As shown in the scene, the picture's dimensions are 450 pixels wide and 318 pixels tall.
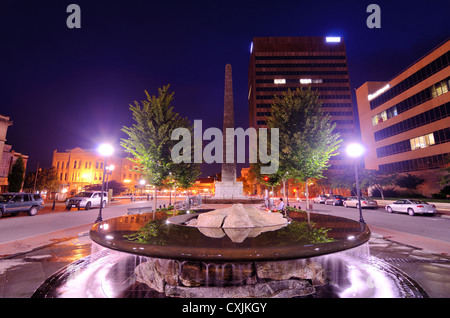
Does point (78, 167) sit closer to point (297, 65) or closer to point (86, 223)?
point (86, 223)

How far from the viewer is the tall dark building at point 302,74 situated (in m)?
73.9

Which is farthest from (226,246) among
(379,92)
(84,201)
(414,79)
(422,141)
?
(379,92)

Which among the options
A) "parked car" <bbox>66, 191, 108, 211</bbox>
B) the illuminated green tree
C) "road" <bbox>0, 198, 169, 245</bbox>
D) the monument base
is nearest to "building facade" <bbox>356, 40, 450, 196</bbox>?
the monument base

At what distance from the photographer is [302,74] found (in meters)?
76.3

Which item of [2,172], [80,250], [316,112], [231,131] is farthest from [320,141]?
[2,172]

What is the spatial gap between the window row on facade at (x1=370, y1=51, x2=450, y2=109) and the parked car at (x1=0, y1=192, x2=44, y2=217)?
54.9m

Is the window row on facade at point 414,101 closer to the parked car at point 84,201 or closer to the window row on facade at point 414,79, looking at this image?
the window row on facade at point 414,79

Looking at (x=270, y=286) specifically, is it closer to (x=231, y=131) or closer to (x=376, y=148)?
(x=231, y=131)

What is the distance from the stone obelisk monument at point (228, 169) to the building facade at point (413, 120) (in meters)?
31.3

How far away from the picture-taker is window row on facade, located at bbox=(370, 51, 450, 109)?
Result: 3069cm
